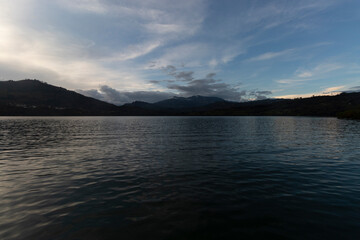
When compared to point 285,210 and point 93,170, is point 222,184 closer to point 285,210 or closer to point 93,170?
point 285,210

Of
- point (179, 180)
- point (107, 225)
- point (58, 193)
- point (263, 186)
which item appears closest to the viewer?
point (107, 225)

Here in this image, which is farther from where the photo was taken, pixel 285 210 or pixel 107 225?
pixel 285 210

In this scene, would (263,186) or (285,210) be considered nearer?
(285,210)

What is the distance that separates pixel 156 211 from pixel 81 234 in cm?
446

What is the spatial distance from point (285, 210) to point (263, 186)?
433cm

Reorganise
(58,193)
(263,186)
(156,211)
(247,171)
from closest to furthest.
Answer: (156,211) < (58,193) < (263,186) < (247,171)

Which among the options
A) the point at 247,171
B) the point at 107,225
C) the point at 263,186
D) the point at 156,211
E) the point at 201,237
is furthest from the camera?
the point at 247,171

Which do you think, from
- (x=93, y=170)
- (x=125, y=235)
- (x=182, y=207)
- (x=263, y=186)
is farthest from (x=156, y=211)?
(x=93, y=170)

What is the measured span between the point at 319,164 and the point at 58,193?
99.7 ft

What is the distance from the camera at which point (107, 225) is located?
420 inches

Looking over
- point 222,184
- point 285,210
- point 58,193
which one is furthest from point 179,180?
point 58,193

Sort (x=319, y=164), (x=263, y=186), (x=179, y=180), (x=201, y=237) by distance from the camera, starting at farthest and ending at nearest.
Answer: (x=319, y=164) < (x=179, y=180) < (x=263, y=186) < (x=201, y=237)

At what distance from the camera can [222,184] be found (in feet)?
55.6

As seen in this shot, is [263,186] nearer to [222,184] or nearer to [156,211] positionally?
[222,184]
